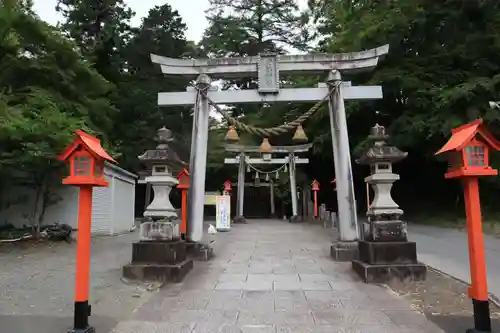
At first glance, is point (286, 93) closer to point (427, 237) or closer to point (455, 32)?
point (427, 237)

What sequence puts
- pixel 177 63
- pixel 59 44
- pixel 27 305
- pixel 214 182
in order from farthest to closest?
1. pixel 214 182
2. pixel 59 44
3. pixel 177 63
4. pixel 27 305

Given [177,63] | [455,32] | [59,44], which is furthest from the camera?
[455,32]

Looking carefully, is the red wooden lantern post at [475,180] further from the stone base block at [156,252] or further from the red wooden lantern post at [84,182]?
the stone base block at [156,252]

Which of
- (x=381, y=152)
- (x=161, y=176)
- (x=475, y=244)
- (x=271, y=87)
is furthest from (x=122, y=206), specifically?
(x=475, y=244)

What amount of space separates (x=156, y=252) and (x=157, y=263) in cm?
18

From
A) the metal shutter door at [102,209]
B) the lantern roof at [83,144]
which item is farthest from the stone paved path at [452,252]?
the metal shutter door at [102,209]

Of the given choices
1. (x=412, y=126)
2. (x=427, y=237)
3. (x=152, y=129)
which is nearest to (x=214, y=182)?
(x=152, y=129)

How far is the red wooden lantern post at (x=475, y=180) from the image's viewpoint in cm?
393

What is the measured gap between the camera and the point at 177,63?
9305mm

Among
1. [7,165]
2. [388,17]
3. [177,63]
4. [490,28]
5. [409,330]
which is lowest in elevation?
[409,330]

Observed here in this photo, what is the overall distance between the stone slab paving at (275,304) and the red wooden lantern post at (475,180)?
626 mm

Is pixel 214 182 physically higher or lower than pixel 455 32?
lower

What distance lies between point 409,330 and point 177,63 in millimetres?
7564

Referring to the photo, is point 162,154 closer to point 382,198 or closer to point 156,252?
point 156,252
